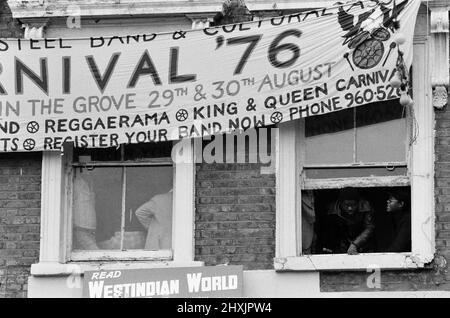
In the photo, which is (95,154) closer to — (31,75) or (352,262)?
(31,75)

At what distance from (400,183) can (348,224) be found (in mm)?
571

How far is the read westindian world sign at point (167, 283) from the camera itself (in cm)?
1156

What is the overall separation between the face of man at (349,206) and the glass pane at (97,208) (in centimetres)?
198

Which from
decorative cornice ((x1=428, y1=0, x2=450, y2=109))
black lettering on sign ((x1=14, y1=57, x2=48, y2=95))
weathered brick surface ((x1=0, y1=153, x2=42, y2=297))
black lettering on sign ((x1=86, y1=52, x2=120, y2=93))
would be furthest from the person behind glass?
black lettering on sign ((x1=14, y1=57, x2=48, y2=95))

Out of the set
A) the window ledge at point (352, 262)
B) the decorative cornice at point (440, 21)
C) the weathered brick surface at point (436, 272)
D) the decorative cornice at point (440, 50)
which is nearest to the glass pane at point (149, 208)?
the window ledge at point (352, 262)

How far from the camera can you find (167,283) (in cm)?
1162

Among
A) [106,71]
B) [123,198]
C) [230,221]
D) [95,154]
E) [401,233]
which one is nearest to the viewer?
[401,233]

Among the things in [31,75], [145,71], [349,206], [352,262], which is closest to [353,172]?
[349,206]

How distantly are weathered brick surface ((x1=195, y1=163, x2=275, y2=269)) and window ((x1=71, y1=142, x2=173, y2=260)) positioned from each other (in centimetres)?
38

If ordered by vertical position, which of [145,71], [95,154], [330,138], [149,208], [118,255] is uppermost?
[145,71]

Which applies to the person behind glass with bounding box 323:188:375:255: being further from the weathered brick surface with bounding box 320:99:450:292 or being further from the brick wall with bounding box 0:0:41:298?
the brick wall with bounding box 0:0:41:298

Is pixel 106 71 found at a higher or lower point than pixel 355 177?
higher
